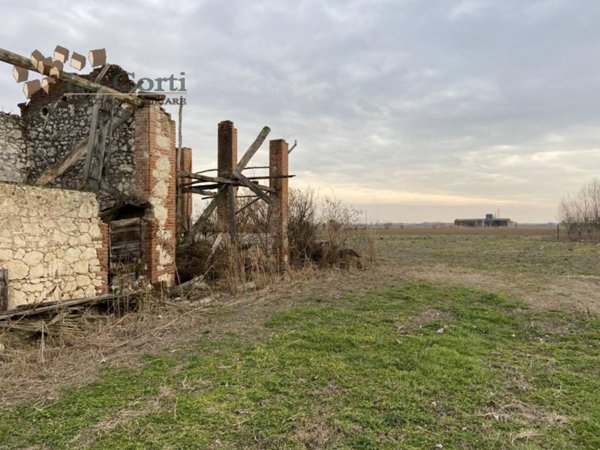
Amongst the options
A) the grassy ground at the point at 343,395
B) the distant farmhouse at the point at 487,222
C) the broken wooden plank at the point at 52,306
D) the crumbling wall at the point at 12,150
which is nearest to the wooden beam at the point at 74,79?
the crumbling wall at the point at 12,150

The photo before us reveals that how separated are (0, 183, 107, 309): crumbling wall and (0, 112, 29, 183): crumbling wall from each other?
3794 millimetres

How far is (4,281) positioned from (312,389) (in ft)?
15.8

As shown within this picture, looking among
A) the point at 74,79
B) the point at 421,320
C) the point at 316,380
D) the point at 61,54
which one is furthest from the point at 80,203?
the point at 421,320

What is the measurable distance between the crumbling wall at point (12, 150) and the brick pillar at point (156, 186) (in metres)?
3.58

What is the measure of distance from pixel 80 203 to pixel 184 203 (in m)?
6.78

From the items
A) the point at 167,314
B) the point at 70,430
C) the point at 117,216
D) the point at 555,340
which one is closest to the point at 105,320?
the point at 167,314

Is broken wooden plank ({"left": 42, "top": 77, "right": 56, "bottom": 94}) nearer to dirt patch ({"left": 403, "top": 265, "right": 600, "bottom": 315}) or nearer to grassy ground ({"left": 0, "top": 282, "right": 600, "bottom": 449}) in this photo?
grassy ground ({"left": 0, "top": 282, "right": 600, "bottom": 449})

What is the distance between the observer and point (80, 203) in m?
7.32

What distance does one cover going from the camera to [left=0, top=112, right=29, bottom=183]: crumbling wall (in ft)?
32.1

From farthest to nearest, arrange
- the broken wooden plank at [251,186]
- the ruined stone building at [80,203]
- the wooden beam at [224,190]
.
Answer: the broken wooden plank at [251,186] < the wooden beam at [224,190] < the ruined stone building at [80,203]

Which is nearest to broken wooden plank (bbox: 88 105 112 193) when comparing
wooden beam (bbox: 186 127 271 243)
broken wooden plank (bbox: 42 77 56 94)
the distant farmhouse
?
broken wooden plank (bbox: 42 77 56 94)

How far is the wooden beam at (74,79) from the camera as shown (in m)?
6.26

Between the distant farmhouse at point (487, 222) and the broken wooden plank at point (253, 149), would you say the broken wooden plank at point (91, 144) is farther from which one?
the distant farmhouse at point (487, 222)

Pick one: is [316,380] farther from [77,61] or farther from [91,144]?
[77,61]
